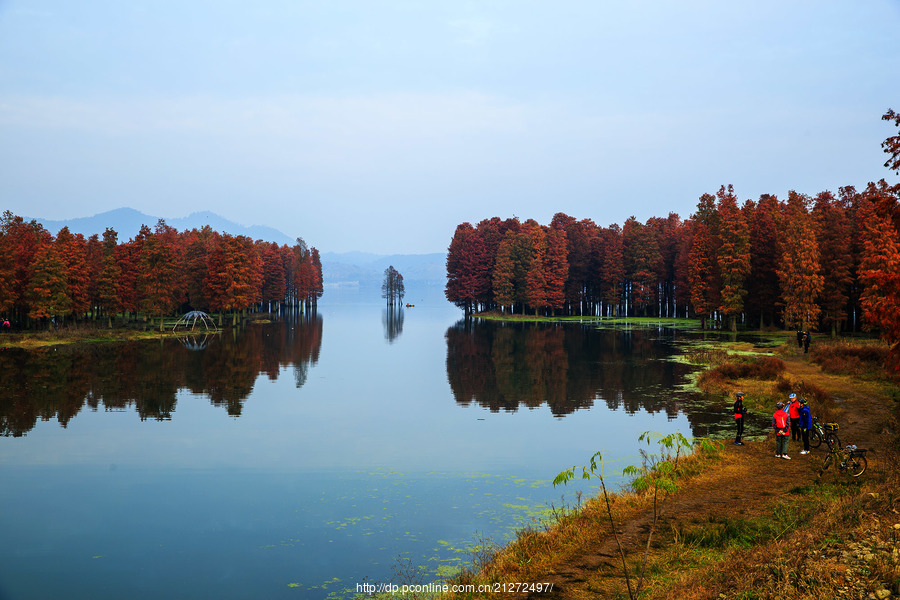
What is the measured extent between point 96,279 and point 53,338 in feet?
57.0

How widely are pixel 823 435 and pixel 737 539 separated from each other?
35.5ft

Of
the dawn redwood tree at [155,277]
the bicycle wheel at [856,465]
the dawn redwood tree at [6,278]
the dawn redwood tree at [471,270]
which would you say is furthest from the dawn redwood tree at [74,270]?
the bicycle wheel at [856,465]

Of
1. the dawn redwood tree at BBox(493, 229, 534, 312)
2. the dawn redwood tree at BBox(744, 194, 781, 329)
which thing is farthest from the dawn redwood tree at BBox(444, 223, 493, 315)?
the dawn redwood tree at BBox(744, 194, 781, 329)

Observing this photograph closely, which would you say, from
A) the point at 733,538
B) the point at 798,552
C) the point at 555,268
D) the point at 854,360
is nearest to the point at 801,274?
the point at 854,360

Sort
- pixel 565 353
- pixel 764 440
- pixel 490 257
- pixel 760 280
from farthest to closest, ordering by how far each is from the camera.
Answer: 1. pixel 490 257
2. pixel 760 280
3. pixel 565 353
4. pixel 764 440

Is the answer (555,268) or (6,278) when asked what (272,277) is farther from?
(6,278)

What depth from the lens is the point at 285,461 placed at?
24391mm

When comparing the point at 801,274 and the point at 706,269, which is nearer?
the point at 801,274

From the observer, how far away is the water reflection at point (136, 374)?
3381 centimetres

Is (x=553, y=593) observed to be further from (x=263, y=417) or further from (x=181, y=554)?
(x=263, y=417)

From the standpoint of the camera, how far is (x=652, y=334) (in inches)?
3221

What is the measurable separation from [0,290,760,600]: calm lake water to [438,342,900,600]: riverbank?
2.61 meters

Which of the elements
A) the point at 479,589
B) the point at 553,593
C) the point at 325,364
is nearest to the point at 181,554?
the point at 479,589

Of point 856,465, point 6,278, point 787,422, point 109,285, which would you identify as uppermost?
point 6,278
